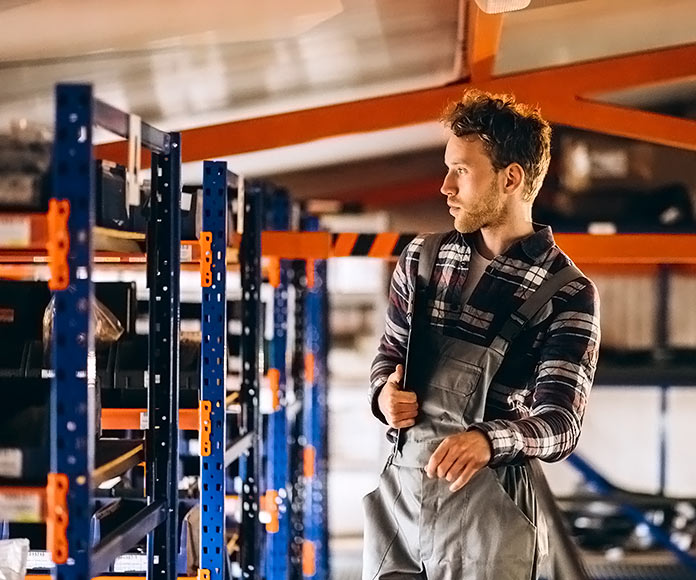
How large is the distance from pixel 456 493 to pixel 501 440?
0.98 feet

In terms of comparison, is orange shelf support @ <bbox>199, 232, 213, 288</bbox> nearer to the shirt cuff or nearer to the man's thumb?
the man's thumb

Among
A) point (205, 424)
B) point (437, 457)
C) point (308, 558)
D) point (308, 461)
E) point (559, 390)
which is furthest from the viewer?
point (308, 558)

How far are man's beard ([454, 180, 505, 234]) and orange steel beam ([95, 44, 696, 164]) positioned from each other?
1.48 meters

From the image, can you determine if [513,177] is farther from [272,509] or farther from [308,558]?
[308,558]

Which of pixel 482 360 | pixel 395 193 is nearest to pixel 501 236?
pixel 482 360

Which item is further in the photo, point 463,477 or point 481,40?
point 481,40

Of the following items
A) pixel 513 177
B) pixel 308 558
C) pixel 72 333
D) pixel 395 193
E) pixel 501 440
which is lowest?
pixel 308 558

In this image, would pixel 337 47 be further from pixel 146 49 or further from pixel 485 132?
pixel 485 132

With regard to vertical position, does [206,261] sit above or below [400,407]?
above

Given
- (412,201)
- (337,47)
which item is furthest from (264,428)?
(412,201)

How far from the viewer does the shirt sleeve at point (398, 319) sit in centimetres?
220

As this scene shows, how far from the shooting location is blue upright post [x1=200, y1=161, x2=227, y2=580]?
2492 millimetres

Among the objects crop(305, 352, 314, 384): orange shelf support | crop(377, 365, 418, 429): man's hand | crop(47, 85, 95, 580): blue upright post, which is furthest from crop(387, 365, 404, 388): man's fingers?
crop(305, 352, 314, 384): orange shelf support

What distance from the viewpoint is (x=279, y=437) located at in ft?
13.7
